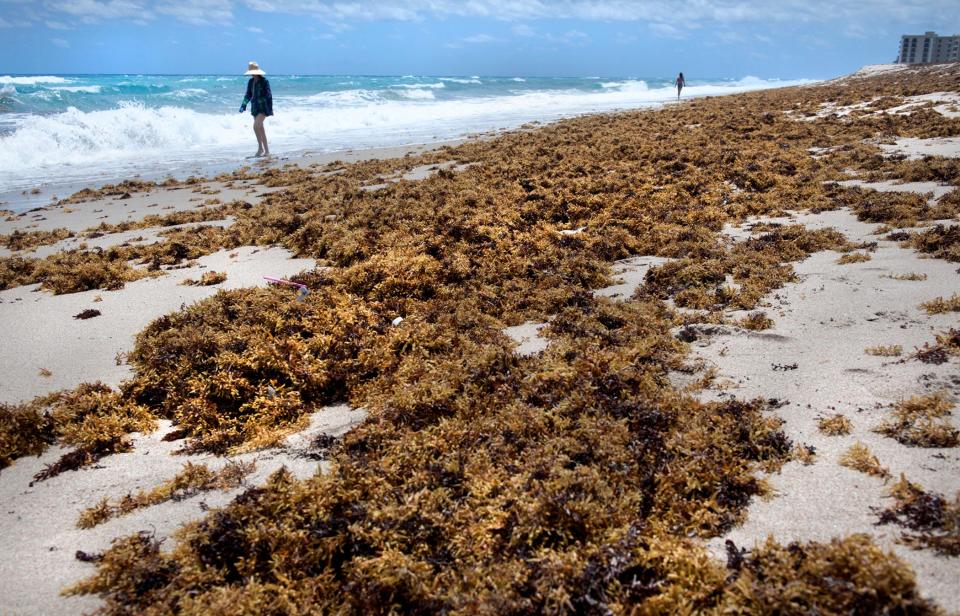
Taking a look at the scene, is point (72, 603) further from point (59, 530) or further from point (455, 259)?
point (455, 259)

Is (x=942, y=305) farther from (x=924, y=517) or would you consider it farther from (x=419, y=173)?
(x=419, y=173)

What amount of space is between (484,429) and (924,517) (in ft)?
5.69

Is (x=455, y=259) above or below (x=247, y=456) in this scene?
above

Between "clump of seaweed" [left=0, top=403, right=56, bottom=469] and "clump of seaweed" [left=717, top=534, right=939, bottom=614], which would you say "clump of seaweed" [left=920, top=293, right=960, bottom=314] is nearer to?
"clump of seaweed" [left=717, top=534, right=939, bottom=614]

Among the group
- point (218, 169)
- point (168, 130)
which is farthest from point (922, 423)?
point (168, 130)

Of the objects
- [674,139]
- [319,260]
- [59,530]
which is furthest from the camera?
[674,139]

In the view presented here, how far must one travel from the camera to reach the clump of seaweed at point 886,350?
312 cm

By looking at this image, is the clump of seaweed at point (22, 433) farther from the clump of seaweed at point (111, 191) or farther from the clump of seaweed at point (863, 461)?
the clump of seaweed at point (111, 191)

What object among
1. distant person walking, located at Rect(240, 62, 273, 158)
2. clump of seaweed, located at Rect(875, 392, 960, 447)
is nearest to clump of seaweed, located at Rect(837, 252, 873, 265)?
clump of seaweed, located at Rect(875, 392, 960, 447)

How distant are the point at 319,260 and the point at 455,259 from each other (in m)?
1.55

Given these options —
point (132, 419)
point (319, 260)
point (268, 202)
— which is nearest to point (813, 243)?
point (319, 260)

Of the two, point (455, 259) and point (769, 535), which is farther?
point (455, 259)

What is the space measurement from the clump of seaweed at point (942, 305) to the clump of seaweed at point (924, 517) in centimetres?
198

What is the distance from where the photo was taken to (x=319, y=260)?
18.8 ft
